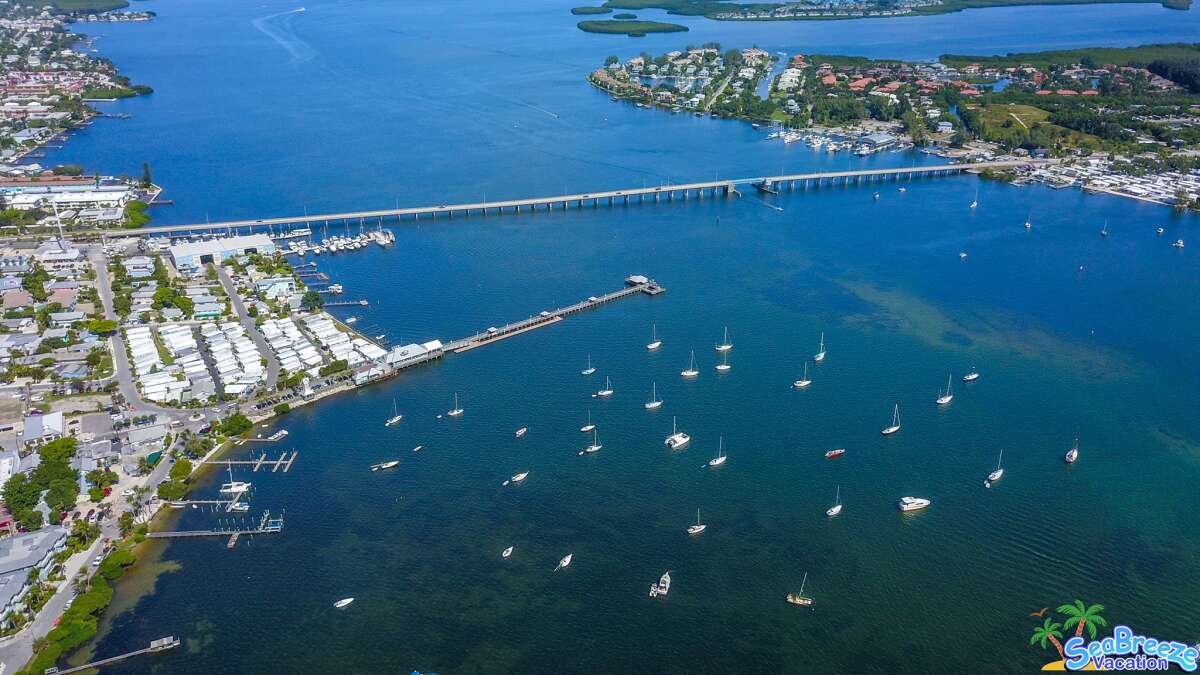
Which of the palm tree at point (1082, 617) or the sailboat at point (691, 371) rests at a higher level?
the sailboat at point (691, 371)

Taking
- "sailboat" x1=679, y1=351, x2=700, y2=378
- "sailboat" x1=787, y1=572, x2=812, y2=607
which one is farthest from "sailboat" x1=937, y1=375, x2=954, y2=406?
"sailboat" x1=787, y1=572, x2=812, y2=607

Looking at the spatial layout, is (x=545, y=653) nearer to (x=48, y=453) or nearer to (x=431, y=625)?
(x=431, y=625)

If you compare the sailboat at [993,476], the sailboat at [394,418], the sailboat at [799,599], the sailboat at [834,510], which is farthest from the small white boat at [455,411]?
the sailboat at [993,476]

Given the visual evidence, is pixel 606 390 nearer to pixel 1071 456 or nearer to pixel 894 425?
pixel 894 425

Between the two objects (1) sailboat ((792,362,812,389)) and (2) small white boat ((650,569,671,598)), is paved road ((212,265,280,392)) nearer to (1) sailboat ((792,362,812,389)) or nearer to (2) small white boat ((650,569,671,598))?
(2) small white boat ((650,569,671,598))

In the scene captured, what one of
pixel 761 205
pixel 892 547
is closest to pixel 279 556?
pixel 892 547

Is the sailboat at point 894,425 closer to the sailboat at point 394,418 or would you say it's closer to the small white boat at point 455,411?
the small white boat at point 455,411
